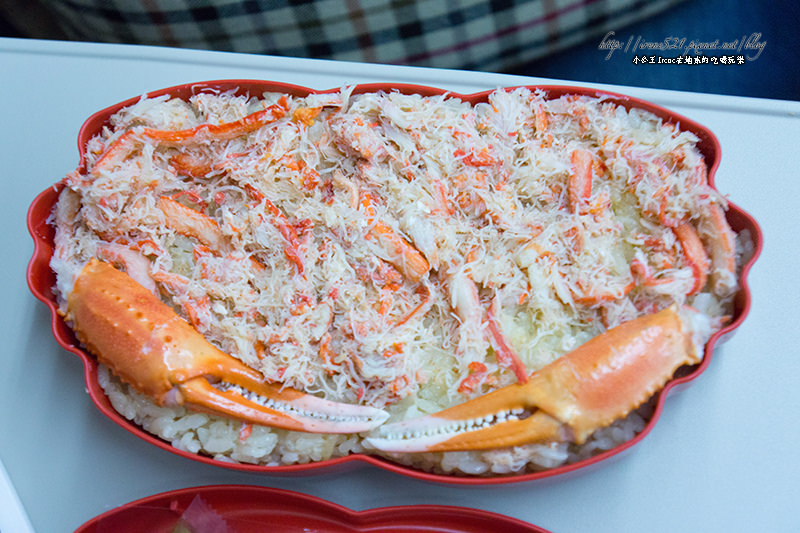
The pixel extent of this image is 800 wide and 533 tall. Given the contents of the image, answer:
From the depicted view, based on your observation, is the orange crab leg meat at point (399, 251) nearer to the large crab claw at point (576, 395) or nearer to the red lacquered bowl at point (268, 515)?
the large crab claw at point (576, 395)

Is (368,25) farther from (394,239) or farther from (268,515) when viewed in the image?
(268,515)

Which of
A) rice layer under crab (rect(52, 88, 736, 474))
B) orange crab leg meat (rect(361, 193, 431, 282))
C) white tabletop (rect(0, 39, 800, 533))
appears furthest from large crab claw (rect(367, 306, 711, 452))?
orange crab leg meat (rect(361, 193, 431, 282))

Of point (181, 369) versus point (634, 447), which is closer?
point (181, 369)

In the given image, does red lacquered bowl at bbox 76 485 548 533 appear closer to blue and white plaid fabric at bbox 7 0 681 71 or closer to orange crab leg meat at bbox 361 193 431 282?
orange crab leg meat at bbox 361 193 431 282

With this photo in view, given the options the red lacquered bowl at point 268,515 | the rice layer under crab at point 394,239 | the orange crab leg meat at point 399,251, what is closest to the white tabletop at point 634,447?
the red lacquered bowl at point 268,515

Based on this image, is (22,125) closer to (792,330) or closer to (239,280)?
(239,280)

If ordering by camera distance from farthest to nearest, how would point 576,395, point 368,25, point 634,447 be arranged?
point 368,25
point 634,447
point 576,395

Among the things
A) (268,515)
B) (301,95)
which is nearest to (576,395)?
(268,515)
